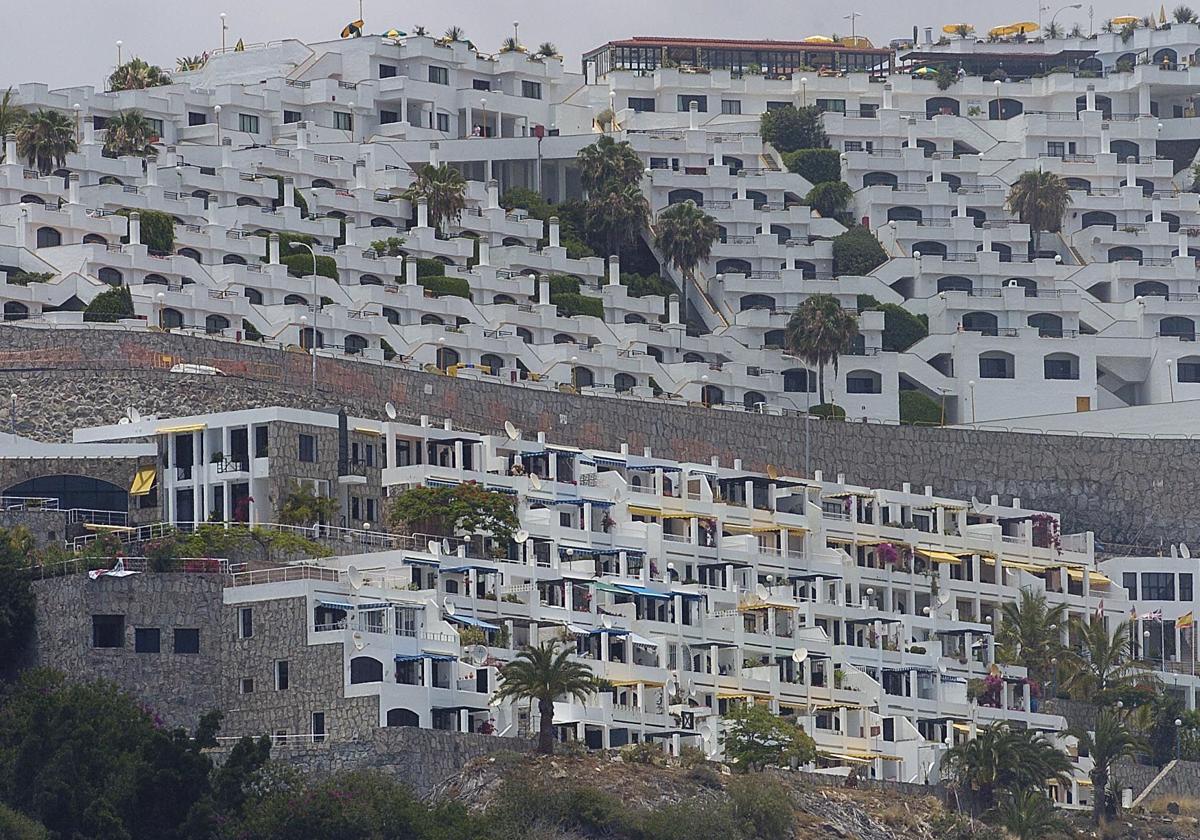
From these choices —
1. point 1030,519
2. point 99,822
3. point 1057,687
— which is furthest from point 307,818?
point 1030,519

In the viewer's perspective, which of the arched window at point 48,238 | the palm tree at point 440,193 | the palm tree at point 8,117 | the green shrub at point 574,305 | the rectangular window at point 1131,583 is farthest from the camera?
the palm tree at point 440,193

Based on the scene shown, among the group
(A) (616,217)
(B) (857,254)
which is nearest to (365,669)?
(A) (616,217)

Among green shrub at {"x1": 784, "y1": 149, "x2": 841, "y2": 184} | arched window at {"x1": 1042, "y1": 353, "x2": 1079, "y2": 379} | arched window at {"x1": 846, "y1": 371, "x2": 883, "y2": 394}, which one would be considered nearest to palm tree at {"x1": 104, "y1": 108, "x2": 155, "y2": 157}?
green shrub at {"x1": 784, "y1": 149, "x2": 841, "y2": 184}

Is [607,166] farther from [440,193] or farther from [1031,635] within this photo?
[1031,635]

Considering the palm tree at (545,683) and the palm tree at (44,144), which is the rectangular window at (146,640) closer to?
the palm tree at (545,683)

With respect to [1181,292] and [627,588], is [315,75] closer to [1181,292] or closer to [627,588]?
[1181,292]

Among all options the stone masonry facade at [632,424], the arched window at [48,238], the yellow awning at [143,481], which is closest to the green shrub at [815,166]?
the stone masonry facade at [632,424]

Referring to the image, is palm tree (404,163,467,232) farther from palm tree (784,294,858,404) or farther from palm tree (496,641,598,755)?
palm tree (496,641,598,755)
